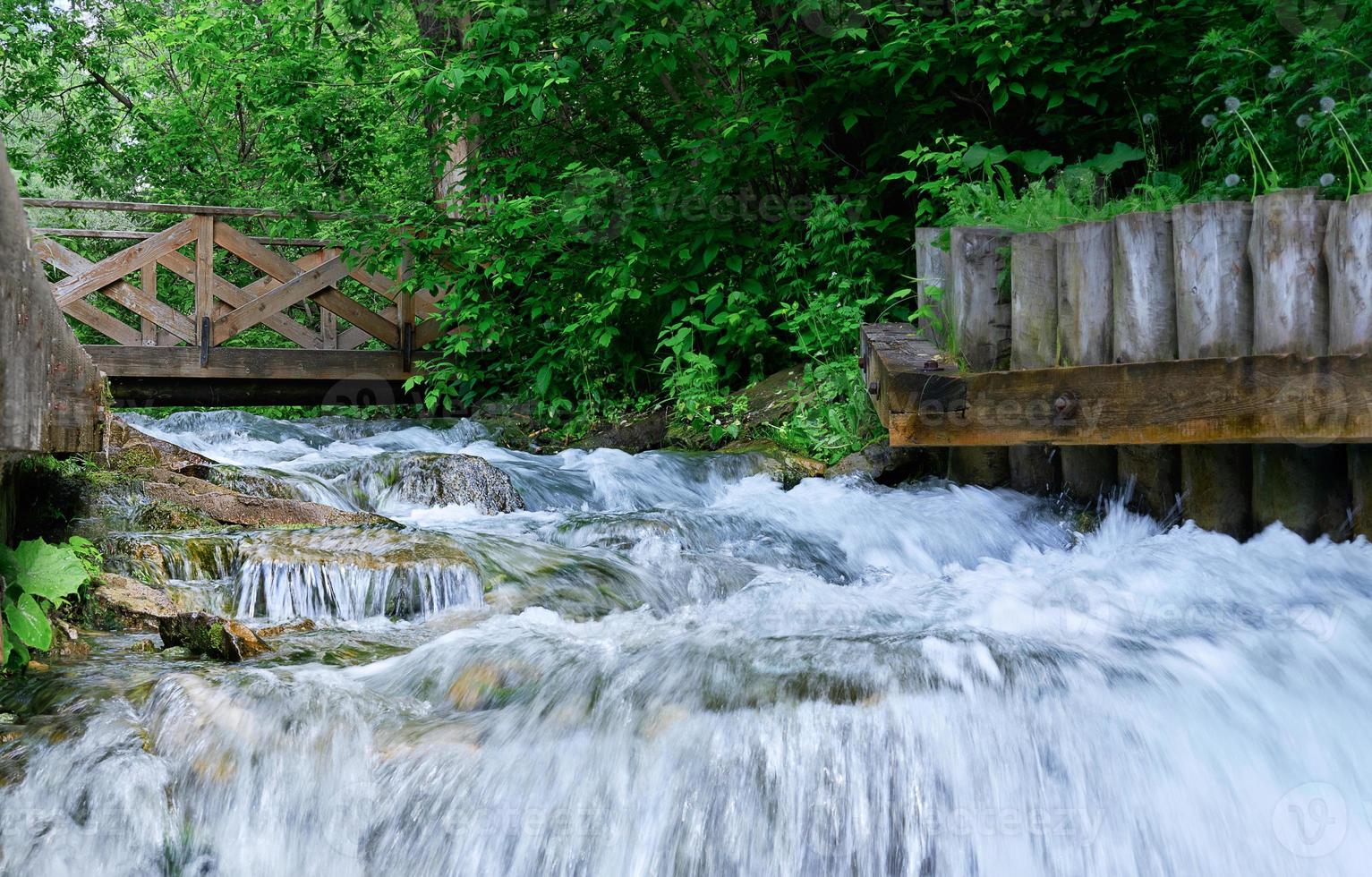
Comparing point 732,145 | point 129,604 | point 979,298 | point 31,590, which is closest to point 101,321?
point 732,145

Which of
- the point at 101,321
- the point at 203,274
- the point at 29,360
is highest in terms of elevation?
the point at 203,274

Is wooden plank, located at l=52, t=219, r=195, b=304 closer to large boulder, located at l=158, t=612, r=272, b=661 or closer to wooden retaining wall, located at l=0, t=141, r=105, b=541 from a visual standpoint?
wooden retaining wall, located at l=0, t=141, r=105, b=541

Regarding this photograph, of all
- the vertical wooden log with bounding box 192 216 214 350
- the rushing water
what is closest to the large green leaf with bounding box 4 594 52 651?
the rushing water

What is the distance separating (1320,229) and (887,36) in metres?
4.53

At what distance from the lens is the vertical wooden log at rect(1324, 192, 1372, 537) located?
3.26 metres

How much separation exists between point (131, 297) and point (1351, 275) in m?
9.32

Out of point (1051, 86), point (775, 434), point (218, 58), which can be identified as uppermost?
point (218, 58)

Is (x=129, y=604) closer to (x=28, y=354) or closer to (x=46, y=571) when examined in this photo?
(x=46, y=571)

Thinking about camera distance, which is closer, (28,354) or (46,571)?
(28,354)

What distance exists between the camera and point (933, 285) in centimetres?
518

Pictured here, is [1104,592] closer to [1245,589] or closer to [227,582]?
[1245,589]

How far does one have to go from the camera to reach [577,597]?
156 inches

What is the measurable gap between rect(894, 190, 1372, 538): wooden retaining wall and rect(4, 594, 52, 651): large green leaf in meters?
2.99

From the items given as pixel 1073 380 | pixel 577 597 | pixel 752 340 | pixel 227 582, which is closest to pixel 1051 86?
pixel 752 340
